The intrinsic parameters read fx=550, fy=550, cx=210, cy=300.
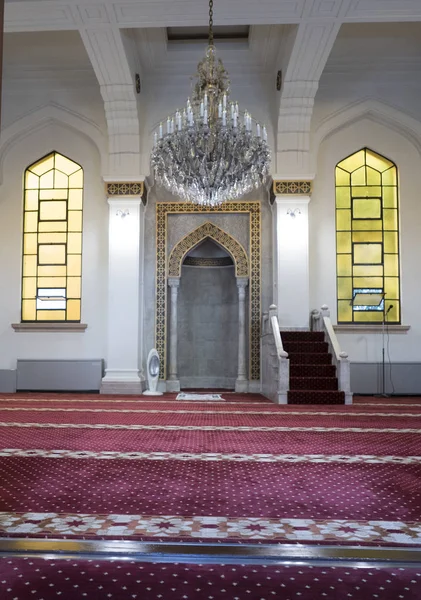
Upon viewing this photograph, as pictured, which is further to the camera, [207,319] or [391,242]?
[207,319]

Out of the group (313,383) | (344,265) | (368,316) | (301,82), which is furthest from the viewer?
(344,265)

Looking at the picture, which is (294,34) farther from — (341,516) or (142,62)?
(341,516)

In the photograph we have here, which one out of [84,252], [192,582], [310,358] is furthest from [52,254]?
[192,582]

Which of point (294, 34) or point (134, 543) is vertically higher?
point (294, 34)

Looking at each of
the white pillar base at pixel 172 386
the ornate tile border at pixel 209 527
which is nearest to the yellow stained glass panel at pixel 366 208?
the white pillar base at pixel 172 386

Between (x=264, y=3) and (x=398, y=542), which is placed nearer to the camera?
(x=398, y=542)

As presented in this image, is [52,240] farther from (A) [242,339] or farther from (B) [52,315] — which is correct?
(A) [242,339]

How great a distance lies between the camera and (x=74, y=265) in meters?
8.70

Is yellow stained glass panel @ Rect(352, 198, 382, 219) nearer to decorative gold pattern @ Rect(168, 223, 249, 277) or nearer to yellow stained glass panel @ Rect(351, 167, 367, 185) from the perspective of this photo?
yellow stained glass panel @ Rect(351, 167, 367, 185)

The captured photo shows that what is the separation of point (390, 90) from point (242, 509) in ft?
26.6

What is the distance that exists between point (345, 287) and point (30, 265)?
4986mm

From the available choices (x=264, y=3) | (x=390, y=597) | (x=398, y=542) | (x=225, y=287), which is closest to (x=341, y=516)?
(x=398, y=542)

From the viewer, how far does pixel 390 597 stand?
4.25ft

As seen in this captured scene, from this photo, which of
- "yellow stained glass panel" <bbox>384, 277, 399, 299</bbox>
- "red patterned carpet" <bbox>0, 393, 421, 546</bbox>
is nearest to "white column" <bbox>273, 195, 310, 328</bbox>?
"yellow stained glass panel" <bbox>384, 277, 399, 299</bbox>
